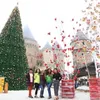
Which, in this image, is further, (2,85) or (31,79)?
(2,85)

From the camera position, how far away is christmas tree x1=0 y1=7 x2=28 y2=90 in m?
25.5

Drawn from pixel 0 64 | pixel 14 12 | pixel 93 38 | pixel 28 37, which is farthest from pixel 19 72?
pixel 28 37

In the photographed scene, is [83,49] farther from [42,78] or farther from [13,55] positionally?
[13,55]

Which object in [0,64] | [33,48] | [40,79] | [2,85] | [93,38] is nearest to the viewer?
[40,79]

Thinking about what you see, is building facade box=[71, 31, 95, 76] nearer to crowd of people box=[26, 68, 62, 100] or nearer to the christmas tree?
crowd of people box=[26, 68, 62, 100]

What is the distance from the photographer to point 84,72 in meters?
37.1

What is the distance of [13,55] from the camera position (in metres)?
26.0

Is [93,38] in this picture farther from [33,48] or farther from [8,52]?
[33,48]

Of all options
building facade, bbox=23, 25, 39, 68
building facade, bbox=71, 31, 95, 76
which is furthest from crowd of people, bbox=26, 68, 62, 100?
building facade, bbox=23, 25, 39, 68

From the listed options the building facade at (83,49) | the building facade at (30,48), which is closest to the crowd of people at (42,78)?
the building facade at (83,49)

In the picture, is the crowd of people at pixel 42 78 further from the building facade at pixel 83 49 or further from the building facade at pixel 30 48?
the building facade at pixel 30 48

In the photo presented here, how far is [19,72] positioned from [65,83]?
38.7 ft

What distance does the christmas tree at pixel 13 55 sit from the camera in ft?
83.7

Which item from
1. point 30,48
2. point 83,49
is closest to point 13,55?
point 83,49
